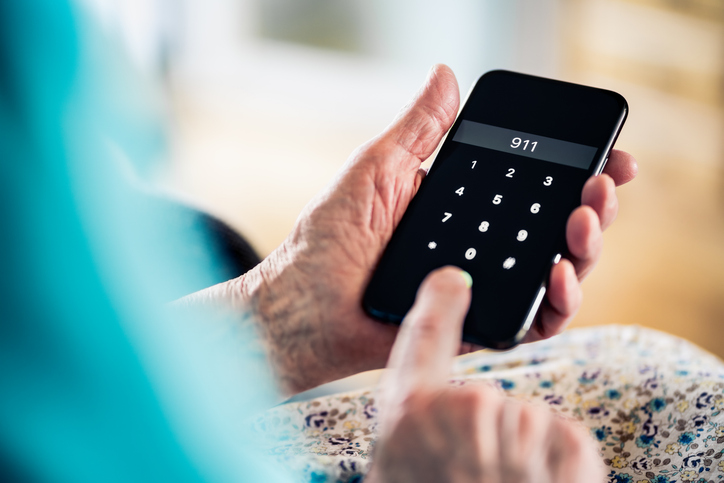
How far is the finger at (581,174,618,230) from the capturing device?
560 millimetres

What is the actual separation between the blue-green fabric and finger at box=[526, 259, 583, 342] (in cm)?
33

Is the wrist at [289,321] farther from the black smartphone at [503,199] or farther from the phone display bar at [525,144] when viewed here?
the phone display bar at [525,144]

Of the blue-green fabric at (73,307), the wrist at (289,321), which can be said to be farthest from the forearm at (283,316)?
the blue-green fabric at (73,307)

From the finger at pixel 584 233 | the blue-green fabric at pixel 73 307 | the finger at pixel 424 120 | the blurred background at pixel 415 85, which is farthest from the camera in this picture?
the blurred background at pixel 415 85

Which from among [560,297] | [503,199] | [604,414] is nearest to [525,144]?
[503,199]

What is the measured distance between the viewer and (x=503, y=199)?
0.61m

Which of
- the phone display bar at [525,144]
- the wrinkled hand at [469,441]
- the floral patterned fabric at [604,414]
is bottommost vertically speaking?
the floral patterned fabric at [604,414]

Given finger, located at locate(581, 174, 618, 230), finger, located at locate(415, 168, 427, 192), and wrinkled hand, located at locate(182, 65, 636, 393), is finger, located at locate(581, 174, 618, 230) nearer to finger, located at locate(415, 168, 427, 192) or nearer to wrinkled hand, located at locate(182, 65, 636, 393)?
wrinkled hand, located at locate(182, 65, 636, 393)

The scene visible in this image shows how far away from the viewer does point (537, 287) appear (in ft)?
1.79

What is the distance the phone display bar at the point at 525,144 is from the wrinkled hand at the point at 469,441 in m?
0.33

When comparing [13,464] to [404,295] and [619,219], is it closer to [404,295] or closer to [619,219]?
[404,295]

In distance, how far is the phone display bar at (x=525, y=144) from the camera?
0.62 m

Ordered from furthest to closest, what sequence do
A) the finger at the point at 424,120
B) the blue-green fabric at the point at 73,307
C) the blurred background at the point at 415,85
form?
1. the blurred background at the point at 415,85
2. the finger at the point at 424,120
3. the blue-green fabric at the point at 73,307

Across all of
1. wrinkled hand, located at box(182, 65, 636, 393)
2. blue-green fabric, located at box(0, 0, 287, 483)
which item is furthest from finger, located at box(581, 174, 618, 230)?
blue-green fabric, located at box(0, 0, 287, 483)
